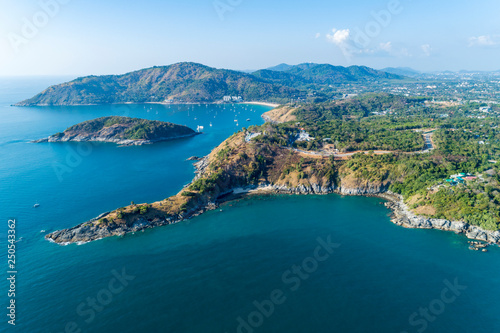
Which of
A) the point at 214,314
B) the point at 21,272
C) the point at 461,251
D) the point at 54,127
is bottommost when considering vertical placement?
the point at 461,251

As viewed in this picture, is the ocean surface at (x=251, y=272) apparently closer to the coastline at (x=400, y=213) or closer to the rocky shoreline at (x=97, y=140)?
the coastline at (x=400, y=213)

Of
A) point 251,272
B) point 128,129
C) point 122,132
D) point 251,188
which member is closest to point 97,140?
point 122,132

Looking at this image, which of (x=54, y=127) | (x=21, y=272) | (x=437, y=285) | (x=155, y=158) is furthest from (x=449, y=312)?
(x=54, y=127)

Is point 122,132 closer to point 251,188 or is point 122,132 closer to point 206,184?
point 206,184

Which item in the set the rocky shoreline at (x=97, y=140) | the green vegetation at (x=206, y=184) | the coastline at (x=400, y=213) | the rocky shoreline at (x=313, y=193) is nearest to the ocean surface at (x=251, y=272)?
the rocky shoreline at (x=313, y=193)

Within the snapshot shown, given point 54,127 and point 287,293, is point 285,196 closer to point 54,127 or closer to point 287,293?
point 287,293

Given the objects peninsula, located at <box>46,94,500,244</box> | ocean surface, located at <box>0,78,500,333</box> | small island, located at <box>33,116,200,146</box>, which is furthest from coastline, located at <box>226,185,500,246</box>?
small island, located at <box>33,116,200,146</box>

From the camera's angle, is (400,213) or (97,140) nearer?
(400,213)
